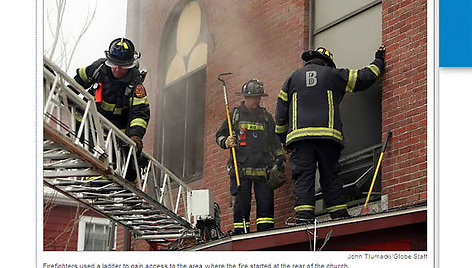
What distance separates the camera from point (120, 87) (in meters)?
11.1

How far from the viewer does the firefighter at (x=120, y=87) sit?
36.1ft

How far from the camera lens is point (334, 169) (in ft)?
34.0

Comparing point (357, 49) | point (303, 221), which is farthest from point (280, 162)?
point (357, 49)

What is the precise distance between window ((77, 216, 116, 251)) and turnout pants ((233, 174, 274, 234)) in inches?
232

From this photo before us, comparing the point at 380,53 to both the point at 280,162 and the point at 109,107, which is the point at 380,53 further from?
the point at 109,107

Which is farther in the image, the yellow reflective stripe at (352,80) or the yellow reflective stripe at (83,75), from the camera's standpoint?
the yellow reflective stripe at (83,75)

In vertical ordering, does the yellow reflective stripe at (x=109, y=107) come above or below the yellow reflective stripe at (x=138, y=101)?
below

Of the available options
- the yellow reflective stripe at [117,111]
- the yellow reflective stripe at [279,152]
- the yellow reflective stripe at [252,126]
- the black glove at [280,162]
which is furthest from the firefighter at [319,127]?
the yellow reflective stripe at [117,111]

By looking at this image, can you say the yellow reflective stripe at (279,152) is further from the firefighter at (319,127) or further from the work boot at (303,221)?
the work boot at (303,221)

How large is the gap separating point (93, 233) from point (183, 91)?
14.5 ft

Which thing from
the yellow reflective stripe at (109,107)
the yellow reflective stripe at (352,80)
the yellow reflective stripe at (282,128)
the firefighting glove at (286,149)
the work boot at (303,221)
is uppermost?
the yellow reflective stripe at (352,80)

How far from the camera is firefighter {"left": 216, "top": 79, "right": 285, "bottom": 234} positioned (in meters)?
11.1

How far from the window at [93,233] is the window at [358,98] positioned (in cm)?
675

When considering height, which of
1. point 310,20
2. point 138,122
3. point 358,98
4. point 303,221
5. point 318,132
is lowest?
point 303,221
